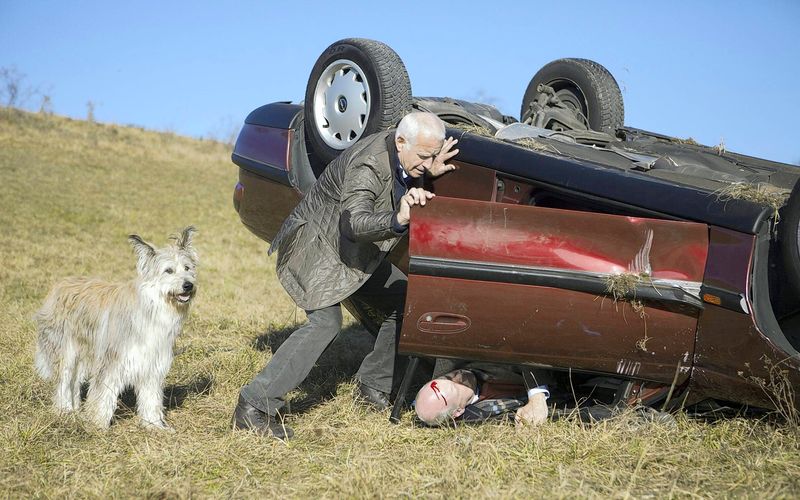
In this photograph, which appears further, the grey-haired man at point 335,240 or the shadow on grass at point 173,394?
the shadow on grass at point 173,394

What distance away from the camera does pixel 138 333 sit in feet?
15.2

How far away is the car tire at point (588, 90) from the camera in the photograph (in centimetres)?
605

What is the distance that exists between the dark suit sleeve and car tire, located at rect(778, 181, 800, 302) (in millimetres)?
1760

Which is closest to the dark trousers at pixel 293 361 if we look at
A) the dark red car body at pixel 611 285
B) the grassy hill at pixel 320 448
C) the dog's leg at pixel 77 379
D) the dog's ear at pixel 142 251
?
the grassy hill at pixel 320 448

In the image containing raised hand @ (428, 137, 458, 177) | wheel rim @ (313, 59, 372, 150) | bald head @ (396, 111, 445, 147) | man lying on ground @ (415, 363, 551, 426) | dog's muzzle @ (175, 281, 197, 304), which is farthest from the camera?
wheel rim @ (313, 59, 372, 150)

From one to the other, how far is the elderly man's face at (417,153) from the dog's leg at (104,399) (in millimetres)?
2087

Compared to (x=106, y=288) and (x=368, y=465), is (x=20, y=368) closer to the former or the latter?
(x=106, y=288)

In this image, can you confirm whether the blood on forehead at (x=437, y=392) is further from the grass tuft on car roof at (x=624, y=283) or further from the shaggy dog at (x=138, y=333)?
the shaggy dog at (x=138, y=333)

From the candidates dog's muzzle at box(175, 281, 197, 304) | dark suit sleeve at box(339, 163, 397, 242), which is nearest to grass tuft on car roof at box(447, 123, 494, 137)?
dark suit sleeve at box(339, 163, 397, 242)

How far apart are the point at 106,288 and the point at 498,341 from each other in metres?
2.59

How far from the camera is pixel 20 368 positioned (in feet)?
18.0

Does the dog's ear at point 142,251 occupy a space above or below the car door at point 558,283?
below

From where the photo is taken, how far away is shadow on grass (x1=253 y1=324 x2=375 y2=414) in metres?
5.27

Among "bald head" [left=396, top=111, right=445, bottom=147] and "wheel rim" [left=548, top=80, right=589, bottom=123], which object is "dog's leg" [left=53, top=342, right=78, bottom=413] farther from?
"wheel rim" [left=548, top=80, right=589, bottom=123]
